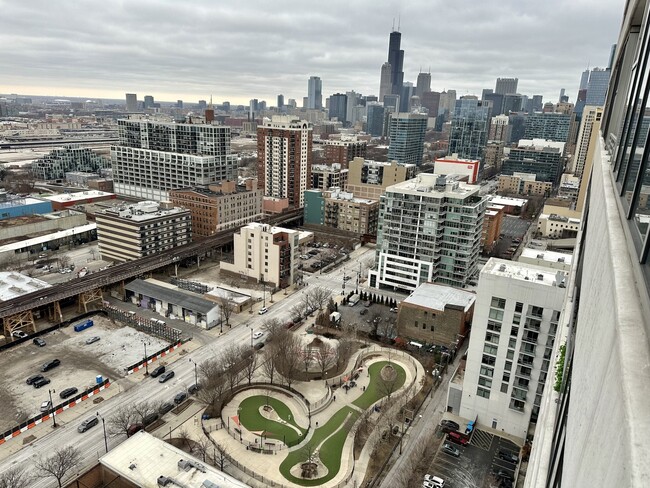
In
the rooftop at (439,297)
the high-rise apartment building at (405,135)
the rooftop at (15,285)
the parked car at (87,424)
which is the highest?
the high-rise apartment building at (405,135)

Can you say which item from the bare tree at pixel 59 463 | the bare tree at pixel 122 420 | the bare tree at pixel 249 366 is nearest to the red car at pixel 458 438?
the bare tree at pixel 249 366

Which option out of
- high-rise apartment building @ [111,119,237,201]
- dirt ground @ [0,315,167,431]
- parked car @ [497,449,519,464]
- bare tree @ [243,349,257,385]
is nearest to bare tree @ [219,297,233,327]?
dirt ground @ [0,315,167,431]

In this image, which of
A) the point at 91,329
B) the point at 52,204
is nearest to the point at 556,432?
the point at 91,329

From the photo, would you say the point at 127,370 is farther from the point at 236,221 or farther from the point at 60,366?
the point at 236,221

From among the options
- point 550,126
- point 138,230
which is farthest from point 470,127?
point 138,230

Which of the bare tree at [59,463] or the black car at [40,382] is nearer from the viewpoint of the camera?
the bare tree at [59,463]

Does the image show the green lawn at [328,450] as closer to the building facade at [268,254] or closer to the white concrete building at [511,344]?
the white concrete building at [511,344]

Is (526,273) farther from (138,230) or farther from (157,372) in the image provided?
(138,230)

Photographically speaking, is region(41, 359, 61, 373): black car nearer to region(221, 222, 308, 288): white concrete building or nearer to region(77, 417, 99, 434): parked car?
region(77, 417, 99, 434): parked car
